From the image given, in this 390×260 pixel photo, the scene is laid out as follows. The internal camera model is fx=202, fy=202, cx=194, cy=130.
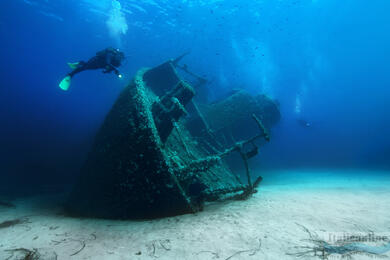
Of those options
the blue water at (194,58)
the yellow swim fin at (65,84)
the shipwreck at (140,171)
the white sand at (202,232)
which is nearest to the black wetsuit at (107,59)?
the yellow swim fin at (65,84)

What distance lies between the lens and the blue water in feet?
65.0

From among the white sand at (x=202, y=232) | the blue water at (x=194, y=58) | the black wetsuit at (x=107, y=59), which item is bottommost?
the white sand at (x=202, y=232)

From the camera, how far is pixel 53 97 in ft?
173

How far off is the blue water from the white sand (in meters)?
10.3

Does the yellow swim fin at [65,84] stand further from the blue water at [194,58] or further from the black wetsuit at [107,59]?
the blue water at [194,58]

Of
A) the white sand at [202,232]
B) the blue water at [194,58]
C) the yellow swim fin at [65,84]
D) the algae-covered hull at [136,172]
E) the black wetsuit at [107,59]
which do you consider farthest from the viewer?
the blue water at [194,58]

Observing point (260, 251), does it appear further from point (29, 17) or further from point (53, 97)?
point (53, 97)

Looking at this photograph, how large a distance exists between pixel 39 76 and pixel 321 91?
8717 centimetres

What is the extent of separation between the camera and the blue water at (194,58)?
65.0 feet

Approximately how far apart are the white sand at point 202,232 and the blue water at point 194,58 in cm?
1028

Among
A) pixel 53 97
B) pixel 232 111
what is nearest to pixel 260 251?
pixel 232 111

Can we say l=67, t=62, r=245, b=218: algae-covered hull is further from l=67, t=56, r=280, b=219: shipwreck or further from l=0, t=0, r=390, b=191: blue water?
l=0, t=0, r=390, b=191: blue water

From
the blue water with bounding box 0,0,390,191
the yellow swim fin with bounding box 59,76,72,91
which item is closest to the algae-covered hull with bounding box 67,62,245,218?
the yellow swim fin with bounding box 59,76,72,91

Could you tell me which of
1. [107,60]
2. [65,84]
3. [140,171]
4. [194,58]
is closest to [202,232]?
[140,171]
